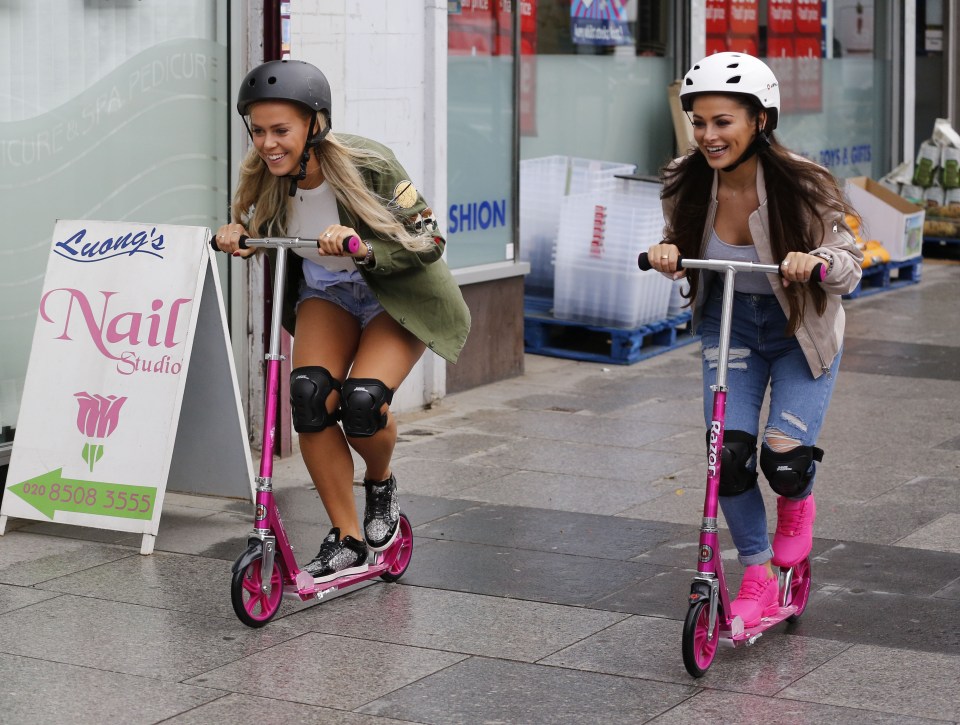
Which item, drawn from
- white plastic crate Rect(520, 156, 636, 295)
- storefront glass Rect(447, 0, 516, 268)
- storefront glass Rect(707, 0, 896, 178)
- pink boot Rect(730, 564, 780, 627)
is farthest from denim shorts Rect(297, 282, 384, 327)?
storefront glass Rect(707, 0, 896, 178)

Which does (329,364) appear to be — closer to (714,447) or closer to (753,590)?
(714,447)

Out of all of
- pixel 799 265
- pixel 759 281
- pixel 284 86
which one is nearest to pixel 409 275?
pixel 284 86

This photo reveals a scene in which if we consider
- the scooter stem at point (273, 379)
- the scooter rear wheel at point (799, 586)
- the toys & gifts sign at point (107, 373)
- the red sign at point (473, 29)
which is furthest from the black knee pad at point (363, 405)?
the red sign at point (473, 29)

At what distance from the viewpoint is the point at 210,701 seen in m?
4.39

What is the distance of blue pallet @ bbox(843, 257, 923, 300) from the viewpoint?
41.7ft

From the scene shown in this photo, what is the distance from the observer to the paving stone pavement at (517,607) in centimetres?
439

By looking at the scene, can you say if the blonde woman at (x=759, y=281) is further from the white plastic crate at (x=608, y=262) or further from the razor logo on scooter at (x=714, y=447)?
the white plastic crate at (x=608, y=262)

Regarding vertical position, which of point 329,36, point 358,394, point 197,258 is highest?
point 329,36

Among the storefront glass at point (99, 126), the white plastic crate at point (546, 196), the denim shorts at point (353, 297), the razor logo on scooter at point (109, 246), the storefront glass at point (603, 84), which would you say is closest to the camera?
the denim shorts at point (353, 297)

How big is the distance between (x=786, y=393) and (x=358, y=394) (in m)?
1.33

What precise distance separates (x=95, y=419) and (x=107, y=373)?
182 millimetres

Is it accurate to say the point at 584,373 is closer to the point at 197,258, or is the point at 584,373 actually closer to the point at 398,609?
the point at 197,258

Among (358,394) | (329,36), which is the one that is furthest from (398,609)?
(329,36)

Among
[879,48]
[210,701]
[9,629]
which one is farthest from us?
[879,48]
